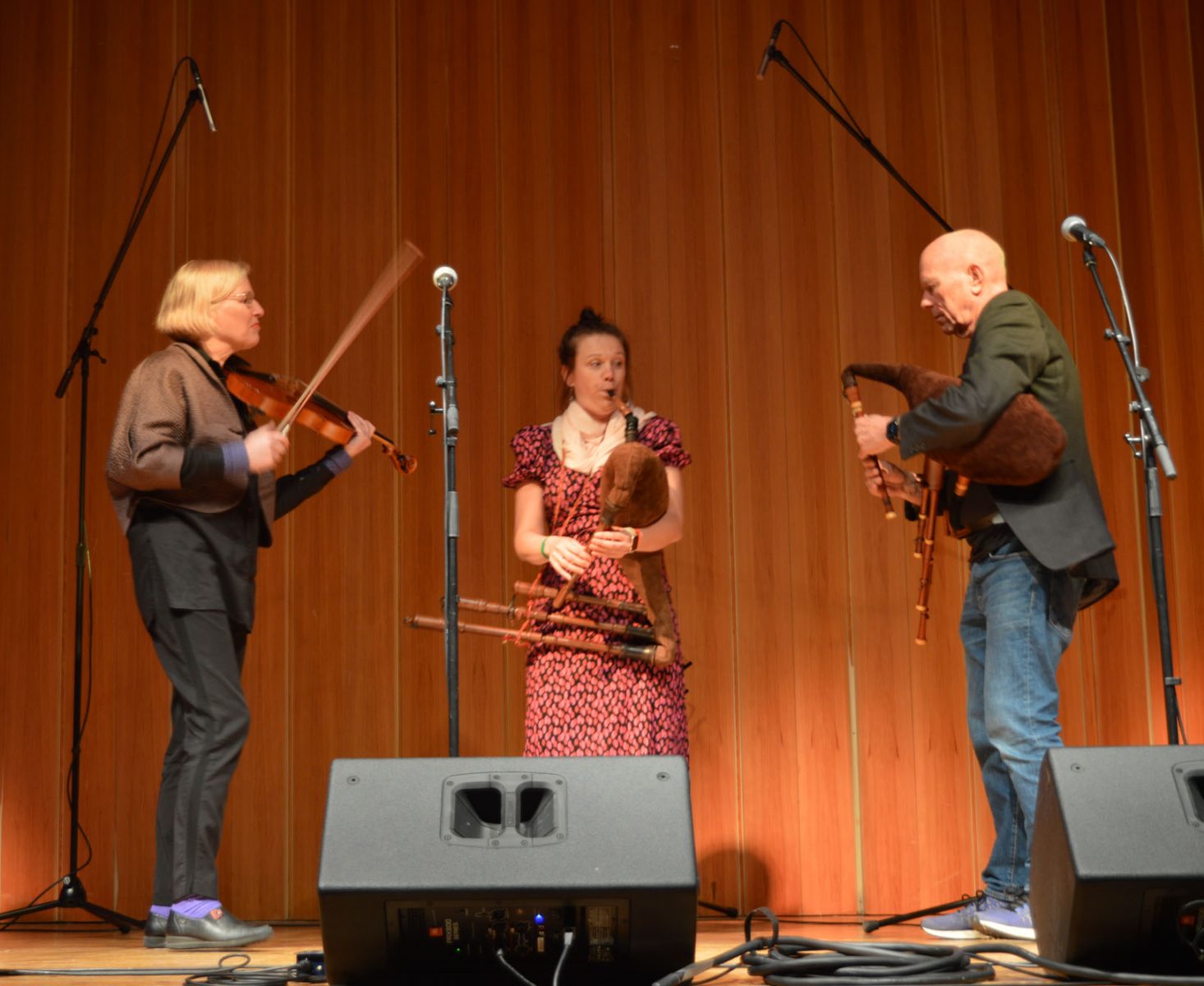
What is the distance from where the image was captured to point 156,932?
2.92m

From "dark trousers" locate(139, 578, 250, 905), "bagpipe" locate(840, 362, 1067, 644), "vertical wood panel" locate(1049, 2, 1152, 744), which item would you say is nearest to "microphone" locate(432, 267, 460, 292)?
"dark trousers" locate(139, 578, 250, 905)

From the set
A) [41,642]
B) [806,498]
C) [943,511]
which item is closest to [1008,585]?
[943,511]

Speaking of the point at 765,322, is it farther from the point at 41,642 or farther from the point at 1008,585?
the point at 41,642

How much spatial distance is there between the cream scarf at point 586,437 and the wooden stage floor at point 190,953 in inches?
44.3

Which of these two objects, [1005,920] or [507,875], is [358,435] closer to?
[507,875]

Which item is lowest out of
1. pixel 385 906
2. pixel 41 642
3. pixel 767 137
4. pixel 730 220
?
pixel 385 906

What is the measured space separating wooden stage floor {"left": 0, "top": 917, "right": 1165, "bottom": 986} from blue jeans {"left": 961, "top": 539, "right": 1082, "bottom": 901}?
24 centimetres

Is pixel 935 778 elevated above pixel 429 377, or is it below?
below

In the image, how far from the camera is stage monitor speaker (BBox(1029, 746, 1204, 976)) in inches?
73.0

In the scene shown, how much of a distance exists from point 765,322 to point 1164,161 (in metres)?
1.28

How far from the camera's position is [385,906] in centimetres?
187

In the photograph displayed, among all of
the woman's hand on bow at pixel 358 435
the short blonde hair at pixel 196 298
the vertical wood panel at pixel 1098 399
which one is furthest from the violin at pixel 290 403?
the vertical wood panel at pixel 1098 399

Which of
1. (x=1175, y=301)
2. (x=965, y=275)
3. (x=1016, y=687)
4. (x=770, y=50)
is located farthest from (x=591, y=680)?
(x=1175, y=301)

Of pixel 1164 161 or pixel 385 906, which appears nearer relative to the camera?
pixel 385 906
